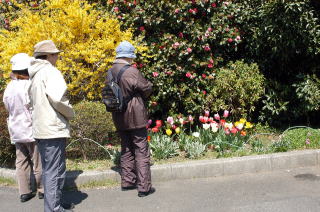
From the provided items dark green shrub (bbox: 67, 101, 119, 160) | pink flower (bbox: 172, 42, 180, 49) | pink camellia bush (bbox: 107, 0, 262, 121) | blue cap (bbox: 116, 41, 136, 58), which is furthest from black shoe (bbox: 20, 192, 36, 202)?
pink flower (bbox: 172, 42, 180, 49)

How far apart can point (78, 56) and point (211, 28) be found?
2.32 m

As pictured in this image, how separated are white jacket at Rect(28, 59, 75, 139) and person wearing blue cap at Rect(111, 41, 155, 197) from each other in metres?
0.78

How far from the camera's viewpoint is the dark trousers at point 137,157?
4.77 m

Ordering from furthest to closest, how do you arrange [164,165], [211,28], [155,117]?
1. [155,117]
2. [211,28]
3. [164,165]

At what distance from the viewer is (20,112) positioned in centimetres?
464

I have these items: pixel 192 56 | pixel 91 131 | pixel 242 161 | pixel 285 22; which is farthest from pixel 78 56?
pixel 285 22

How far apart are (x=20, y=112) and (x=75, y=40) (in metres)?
1.94

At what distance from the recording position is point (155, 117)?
24.7 ft

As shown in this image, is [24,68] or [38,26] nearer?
[24,68]

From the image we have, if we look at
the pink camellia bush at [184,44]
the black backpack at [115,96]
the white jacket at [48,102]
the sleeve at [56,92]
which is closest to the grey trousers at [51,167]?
the white jacket at [48,102]

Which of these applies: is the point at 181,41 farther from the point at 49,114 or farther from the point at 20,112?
the point at 49,114

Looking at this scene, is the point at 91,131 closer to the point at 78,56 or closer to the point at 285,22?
the point at 78,56

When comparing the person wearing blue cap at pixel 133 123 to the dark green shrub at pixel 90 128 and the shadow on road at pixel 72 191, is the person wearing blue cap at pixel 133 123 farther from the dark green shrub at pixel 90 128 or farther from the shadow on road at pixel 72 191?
the dark green shrub at pixel 90 128

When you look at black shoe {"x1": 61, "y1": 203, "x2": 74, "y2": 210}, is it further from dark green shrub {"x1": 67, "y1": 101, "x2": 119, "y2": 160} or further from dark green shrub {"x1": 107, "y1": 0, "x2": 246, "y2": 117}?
dark green shrub {"x1": 107, "y1": 0, "x2": 246, "y2": 117}
